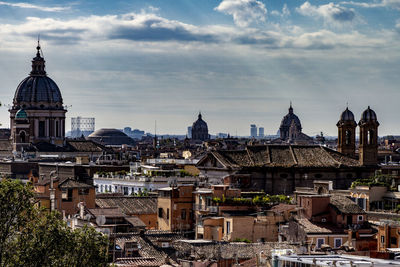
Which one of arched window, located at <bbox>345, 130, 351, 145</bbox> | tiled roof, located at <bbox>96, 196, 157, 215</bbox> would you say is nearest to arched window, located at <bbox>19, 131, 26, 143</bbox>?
arched window, located at <bbox>345, 130, 351, 145</bbox>

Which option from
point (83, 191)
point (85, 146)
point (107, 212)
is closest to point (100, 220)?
point (107, 212)

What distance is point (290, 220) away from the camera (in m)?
50.1

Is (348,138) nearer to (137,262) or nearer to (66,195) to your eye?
(66,195)

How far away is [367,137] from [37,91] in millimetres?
75565

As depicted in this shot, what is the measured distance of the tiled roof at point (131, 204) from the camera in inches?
2408

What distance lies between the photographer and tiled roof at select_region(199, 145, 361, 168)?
69.3 meters

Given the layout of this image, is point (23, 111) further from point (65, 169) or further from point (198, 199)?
point (198, 199)

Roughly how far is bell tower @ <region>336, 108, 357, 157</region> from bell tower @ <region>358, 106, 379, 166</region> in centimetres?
213

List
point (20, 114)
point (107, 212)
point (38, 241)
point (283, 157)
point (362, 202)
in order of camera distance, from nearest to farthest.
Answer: point (38, 241) < point (107, 212) < point (362, 202) < point (283, 157) < point (20, 114)

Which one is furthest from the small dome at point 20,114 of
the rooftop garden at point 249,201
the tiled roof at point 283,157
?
the rooftop garden at point 249,201

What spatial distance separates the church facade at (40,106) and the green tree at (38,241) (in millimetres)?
108595

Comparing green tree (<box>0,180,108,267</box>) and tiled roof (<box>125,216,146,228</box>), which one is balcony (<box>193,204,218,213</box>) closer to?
tiled roof (<box>125,216,146,228</box>)

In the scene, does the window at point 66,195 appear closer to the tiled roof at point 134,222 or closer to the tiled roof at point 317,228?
the tiled roof at point 134,222

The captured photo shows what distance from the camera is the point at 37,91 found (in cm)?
14938
